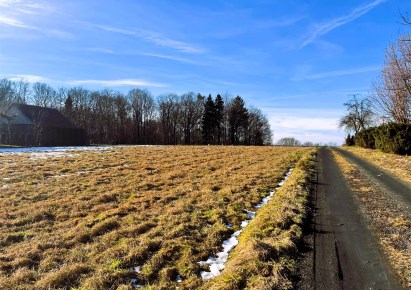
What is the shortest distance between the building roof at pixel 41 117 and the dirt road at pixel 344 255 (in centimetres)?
4990

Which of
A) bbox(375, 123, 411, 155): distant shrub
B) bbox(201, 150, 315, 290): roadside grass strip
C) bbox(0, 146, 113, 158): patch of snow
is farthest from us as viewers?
bbox(0, 146, 113, 158): patch of snow

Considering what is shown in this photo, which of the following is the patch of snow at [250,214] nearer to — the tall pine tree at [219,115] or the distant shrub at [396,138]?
the distant shrub at [396,138]

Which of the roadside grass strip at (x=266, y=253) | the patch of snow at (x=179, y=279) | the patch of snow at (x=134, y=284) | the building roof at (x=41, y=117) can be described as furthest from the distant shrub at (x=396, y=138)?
the building roof at (x=41, y=117)

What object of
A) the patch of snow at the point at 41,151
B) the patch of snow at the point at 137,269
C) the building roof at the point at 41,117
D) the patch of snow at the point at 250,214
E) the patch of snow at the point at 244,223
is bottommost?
the patch of snow at the point at 137,269

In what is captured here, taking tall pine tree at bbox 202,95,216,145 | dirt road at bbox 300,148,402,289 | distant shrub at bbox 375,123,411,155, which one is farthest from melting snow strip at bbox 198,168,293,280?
tall pine tree at bbox 202,95,216,145

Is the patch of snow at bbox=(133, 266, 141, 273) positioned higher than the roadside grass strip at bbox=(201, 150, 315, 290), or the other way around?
the roadside grass strip at bbox=(201, 150, 315, 290)

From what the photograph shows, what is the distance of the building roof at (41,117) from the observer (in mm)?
45928

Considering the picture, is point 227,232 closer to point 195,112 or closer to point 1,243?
point 1,243

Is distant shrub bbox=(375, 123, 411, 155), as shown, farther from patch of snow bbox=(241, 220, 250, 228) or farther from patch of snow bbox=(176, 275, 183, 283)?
patch of snow bbox=(176, 275, 183, 283)

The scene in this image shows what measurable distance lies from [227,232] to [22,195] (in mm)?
7609

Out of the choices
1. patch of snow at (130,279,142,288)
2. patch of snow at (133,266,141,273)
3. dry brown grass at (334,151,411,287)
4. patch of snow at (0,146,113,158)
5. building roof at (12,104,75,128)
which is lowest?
patch of snow at (130,279,142,288)

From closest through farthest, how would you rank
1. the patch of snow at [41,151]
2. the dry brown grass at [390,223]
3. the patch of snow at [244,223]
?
the dry brown grass at [390,223] < the patch of snow at [244,223] < the patch of snow at [41,151]

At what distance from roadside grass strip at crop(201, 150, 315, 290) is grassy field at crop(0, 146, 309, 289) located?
0.90ft

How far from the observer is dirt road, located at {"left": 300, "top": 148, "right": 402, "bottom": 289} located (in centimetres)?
378
